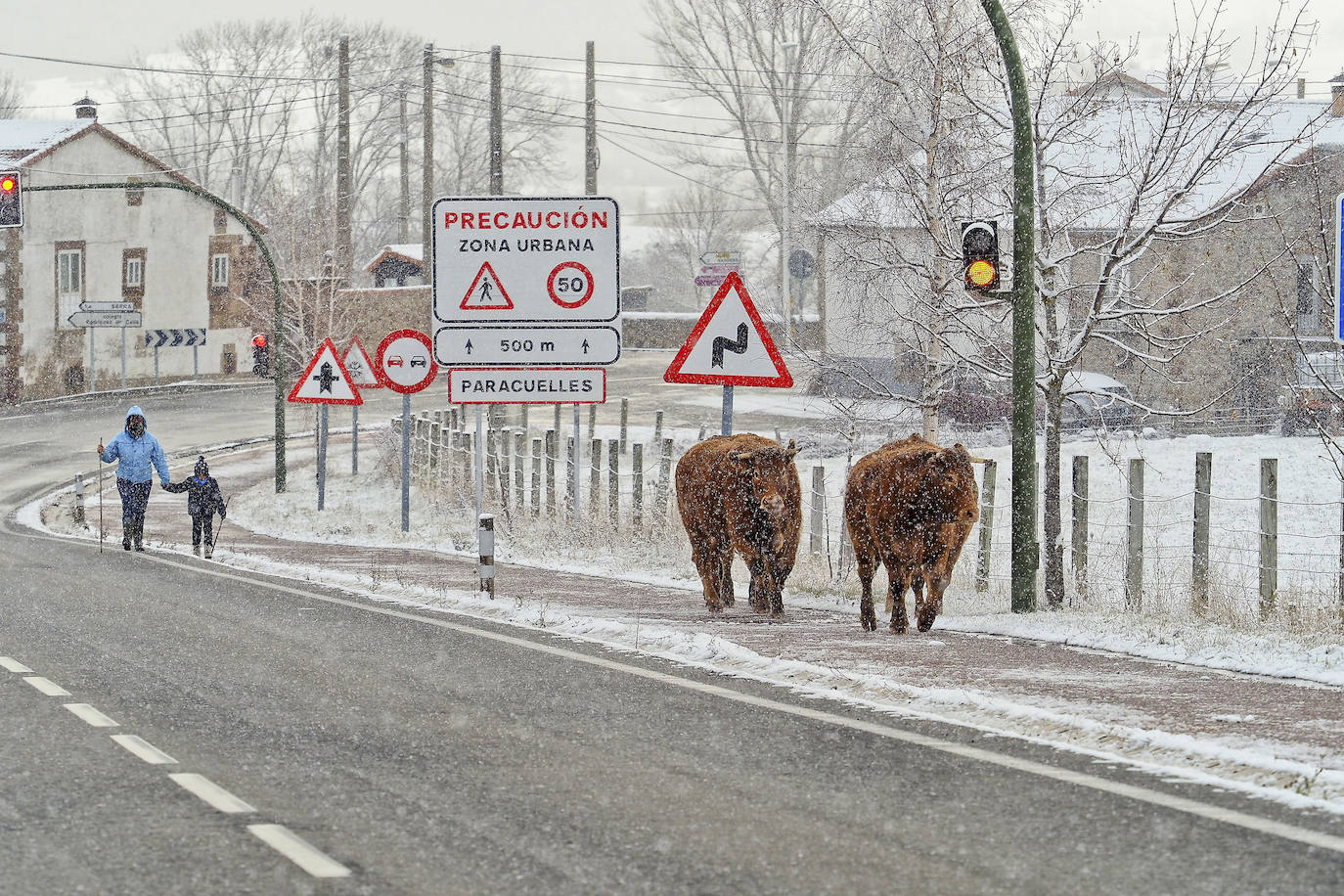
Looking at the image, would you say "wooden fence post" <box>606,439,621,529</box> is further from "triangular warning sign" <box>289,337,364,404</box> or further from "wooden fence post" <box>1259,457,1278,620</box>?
"wooden fence post" <box>1259,457,1278,620</box>

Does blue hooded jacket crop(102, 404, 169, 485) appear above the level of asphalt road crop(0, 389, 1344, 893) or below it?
above

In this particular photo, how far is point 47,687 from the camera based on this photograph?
9.46 meters

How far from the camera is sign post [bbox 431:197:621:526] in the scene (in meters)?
15.4

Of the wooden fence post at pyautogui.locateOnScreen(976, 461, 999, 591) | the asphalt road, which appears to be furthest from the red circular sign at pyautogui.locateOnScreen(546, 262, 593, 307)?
the asphalt road

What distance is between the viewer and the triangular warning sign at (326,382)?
2561cm

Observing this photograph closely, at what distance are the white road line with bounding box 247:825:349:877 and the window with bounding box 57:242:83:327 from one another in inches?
2343

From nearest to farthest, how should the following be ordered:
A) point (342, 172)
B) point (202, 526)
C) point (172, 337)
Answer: point (202, 526)
point (342, 172)
point (172, 337)

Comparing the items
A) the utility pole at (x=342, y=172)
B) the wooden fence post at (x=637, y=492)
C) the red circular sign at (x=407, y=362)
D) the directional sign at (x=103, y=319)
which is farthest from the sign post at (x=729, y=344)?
the directional sign at (x=103, y=319)

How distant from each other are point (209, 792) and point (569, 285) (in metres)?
9.35

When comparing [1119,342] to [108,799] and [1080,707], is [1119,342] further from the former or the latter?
[108,799]

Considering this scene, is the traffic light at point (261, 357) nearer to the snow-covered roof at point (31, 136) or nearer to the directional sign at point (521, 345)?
the directional sign at point (521, 345)

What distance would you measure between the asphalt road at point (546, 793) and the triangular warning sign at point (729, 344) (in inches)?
156

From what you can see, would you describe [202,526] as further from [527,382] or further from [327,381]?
[527,382]

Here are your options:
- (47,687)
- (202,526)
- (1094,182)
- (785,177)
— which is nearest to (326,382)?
(202,526)
